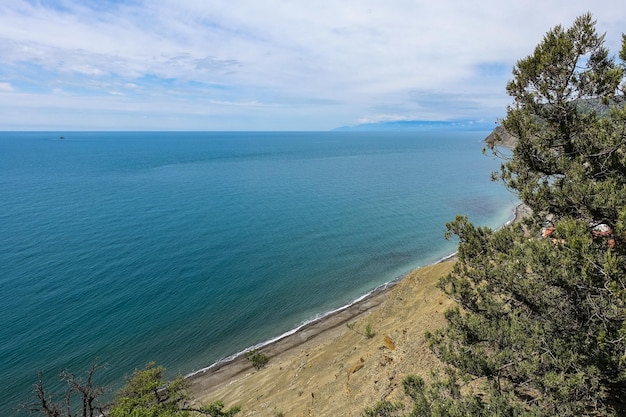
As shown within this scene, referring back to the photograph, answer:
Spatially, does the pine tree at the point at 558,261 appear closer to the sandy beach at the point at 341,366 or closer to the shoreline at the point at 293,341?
the sandy beach at the point at 341,366

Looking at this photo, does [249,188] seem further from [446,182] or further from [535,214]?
[535,214]

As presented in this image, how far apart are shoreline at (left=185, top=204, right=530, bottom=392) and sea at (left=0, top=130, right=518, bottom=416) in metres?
0.77

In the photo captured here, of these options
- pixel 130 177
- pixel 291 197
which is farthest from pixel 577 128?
pixel 130 177

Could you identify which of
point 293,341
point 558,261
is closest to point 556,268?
point 558,261

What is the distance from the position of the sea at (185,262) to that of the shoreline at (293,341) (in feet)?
2.52

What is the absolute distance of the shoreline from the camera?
28.0 meters

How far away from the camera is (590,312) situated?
8328mm

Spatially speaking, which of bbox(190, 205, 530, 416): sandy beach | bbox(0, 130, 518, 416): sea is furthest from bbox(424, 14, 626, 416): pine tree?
bbox(190, 205, 530, 416): sandy beach

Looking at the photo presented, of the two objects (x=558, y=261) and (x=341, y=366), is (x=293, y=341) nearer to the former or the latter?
(x=341, y=366)

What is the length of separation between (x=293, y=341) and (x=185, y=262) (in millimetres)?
19846

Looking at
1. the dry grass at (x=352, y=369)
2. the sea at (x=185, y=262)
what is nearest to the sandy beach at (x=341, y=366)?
the dry grass at (x=352, y=369)

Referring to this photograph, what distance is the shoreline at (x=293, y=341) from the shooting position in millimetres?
27969

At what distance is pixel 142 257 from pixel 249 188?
152 feet

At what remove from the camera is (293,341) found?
31938 millimetres
